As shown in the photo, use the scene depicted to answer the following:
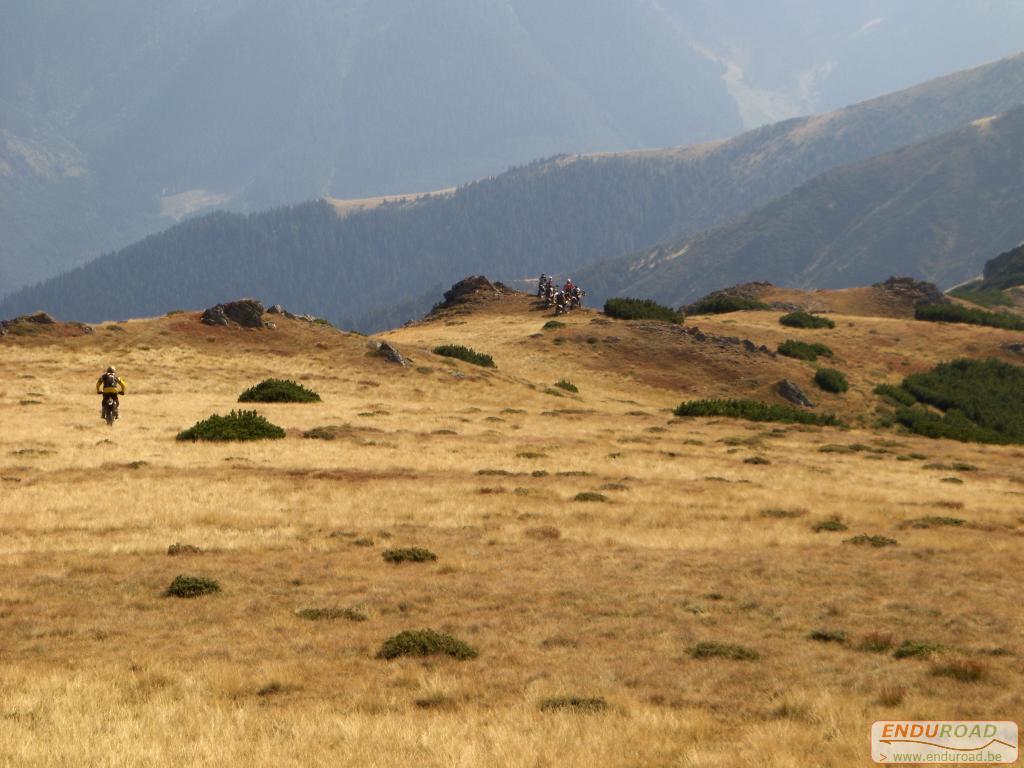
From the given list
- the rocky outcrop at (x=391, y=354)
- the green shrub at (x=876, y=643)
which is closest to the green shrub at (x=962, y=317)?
the rocky outcrop at (x=391, y=354)

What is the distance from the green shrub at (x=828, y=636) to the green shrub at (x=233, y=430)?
23.9 metres

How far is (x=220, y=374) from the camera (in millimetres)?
52438

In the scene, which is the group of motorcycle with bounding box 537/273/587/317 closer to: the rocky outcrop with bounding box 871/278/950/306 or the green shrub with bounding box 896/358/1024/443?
the green shrub with bounding box 896/358/1024/443

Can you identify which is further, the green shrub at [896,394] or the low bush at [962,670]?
the green shrub at [896,394]

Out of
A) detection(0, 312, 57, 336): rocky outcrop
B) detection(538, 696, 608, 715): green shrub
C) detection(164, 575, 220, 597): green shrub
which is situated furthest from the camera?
detection(0, 312, 57, 336): rocky outcrop

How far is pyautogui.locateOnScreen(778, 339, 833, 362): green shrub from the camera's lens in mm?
67375

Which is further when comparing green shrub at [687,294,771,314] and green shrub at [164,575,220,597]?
green shrub at [687,294,771,314]

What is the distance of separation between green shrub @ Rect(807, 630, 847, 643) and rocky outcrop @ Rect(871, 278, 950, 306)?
314 feet

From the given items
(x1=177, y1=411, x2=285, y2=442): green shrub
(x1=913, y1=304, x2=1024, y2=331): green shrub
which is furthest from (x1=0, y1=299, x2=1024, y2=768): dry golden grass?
(x1=913, y1=304, x2=1024, y2=331): green shrub

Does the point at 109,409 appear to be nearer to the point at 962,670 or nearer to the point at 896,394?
the point at 962,670

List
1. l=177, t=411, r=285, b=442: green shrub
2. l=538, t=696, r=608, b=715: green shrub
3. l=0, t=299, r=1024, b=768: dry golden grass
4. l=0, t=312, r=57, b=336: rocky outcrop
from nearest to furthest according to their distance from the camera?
l=0, t=299, r=1024, b=768: dry golden grass → l=538, t=696, r=608, b=715: green shrub → l=177, t=411, r=285, b=442: green shrub → l=0, t=312, r=57, b=336: rocky outcrop

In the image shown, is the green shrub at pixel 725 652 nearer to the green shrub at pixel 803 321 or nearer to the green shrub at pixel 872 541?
the green shrub at pixel 872 541

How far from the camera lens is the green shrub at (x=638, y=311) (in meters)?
77.6

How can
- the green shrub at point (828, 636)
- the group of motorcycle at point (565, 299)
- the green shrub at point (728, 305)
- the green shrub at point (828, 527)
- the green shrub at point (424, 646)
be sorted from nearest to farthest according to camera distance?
the green shrub at point (424, 646)
the green shrub at point (828, 636)
the green shrub at point (828, 527)
the group of motorcycle at point (565, 299)
the green shrub at point (728, 305)
